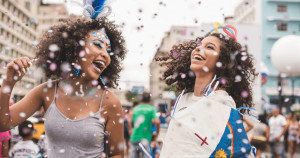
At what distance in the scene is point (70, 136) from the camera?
2.12 metres

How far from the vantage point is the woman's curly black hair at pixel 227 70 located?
2.41 metres

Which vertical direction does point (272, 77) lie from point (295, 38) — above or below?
below

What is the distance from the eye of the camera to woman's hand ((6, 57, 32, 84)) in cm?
190

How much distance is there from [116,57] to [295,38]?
5.15 metres

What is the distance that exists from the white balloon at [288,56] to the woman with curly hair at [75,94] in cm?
495

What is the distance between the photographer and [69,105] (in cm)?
223

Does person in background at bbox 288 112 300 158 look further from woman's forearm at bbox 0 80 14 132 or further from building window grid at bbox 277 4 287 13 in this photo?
building window grid at bbox 277 4 287 13

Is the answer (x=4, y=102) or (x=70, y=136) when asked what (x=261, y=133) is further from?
(x=4, y=102)

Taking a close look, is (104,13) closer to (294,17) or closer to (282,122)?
(282,122)

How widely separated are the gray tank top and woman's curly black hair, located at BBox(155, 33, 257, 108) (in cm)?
87

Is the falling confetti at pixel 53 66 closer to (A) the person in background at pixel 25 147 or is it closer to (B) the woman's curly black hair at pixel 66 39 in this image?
(B) the woman's curly black hair at pixel 66 39

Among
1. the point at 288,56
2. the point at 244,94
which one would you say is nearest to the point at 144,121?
the point at 288,56

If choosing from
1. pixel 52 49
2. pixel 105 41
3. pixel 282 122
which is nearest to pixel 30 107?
pixel 52 49

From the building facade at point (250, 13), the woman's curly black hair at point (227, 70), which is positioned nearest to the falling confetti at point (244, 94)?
the woman's curly black hair at point (227, 70)
